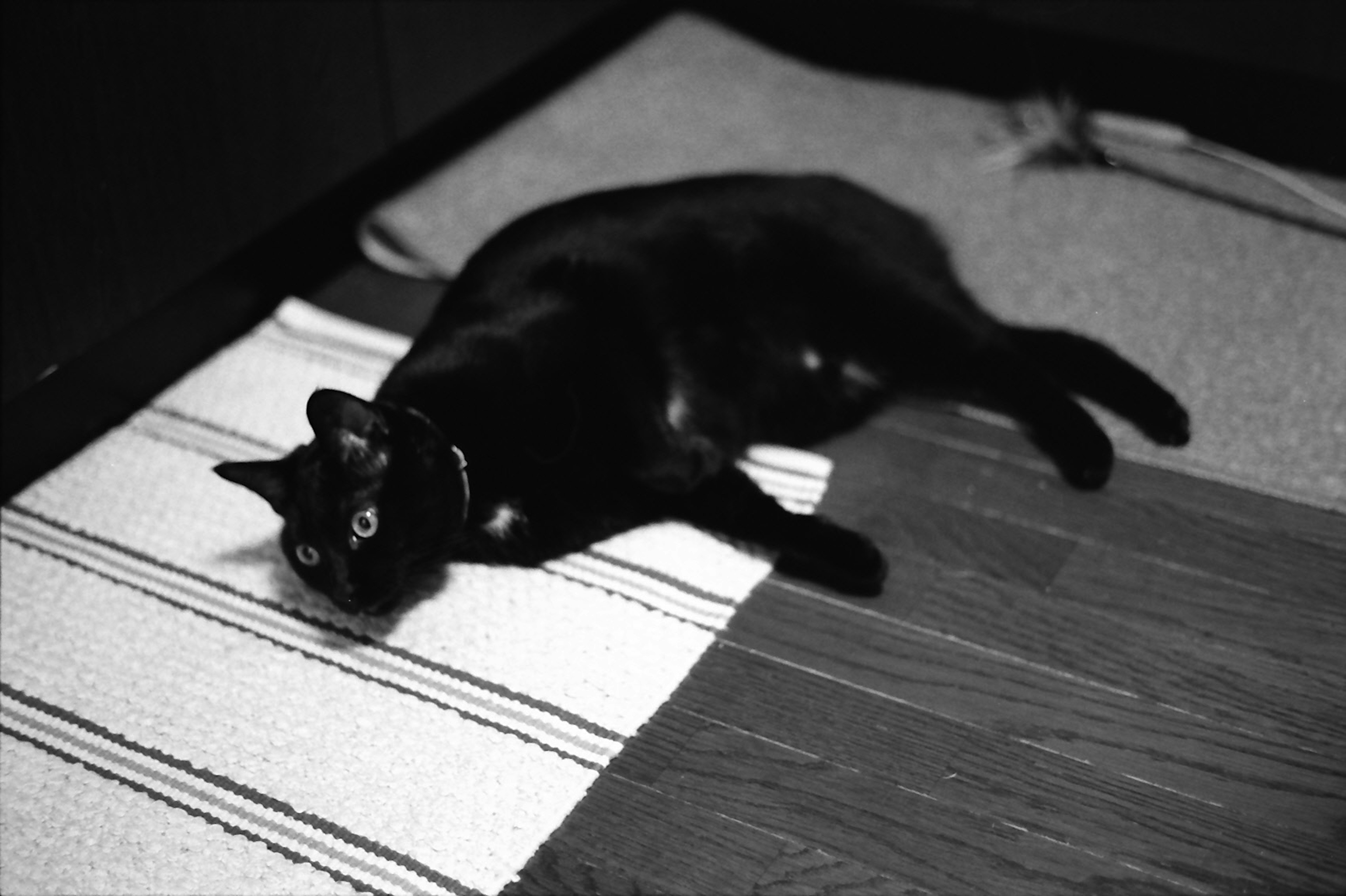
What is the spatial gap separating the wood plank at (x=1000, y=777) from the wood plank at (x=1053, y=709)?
2 centimetres

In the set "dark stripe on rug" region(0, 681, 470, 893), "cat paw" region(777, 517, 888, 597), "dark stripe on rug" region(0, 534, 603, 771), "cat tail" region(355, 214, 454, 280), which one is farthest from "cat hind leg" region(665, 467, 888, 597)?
"cat tail" region(355, 214, 454, 280)

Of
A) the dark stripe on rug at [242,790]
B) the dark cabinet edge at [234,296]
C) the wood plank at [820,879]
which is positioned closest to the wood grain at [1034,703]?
the wood plank at [820,879]

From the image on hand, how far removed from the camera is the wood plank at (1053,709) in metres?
1.26

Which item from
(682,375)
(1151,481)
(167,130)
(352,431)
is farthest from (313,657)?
(1151,481)

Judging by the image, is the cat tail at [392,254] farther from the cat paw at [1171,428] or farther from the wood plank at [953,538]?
the cat paw at [1171,428]

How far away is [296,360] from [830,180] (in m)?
0.75

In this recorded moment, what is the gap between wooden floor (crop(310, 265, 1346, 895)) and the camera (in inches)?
47.8

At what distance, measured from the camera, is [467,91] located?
2.24 metres

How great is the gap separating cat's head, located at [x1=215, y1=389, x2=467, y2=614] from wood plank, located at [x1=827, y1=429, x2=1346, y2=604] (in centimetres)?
50

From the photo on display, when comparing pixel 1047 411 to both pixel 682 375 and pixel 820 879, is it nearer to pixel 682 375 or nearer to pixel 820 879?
pixel 682 375

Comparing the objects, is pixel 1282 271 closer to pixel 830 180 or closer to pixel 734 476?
pixel 830 180

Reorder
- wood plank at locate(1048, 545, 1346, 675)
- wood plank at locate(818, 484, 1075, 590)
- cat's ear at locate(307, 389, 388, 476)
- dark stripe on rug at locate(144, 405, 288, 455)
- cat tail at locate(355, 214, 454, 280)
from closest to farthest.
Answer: cat's ear at locate(307, 389, 388, 476)
wood plank at locate(1048, 545, 1346, 675)
wood plank at locate(818, 484, 1075, 590)
dark stripe on rug at locate(144, 405, 288, 455)
cat tail at locate(355, 214, 454, 280)

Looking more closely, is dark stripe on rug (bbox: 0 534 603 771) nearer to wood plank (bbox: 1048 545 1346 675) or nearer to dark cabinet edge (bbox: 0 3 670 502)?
dark cabinet edge (bbox: 0 3 670 502)

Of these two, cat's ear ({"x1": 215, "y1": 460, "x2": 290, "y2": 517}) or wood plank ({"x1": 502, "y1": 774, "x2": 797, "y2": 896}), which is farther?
cat's ear ({"x1": 215, "y1": 460, "x2": 290, "y2": 517})
